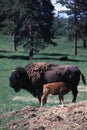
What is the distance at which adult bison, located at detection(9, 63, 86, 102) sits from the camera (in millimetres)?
15750

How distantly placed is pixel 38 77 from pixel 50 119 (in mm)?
7222

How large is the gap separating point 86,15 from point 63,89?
206 ft

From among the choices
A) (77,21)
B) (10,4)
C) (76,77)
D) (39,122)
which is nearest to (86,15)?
(77,21)

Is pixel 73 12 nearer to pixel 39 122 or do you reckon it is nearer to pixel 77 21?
pixel 77 21

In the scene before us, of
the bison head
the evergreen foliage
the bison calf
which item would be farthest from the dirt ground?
the evergreen foliage

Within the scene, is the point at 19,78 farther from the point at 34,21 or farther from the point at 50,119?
the point at 34,21

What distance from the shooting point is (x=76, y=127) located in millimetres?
8258

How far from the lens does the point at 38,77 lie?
1580cm

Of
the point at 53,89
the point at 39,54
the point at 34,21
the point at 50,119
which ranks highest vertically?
the point at 50,119

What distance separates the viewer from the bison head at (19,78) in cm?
1571

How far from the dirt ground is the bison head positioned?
6231 millimetres

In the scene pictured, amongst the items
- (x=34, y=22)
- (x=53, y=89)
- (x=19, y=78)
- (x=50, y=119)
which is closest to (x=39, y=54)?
(x=34, y=22)

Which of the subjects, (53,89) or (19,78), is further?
(19,78)

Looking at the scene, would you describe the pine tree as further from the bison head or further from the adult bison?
the bison head
